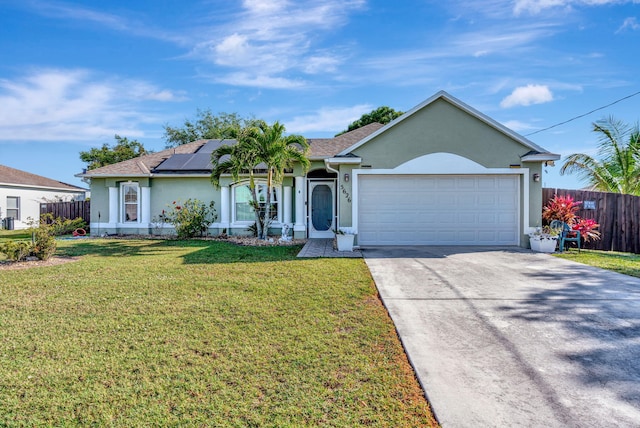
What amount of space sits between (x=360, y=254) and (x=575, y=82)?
46.7 ft

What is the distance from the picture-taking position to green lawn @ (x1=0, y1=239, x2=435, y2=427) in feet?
9.21

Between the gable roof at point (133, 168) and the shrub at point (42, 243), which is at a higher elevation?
the gable roof at point (133, 168)

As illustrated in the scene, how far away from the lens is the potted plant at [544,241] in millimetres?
10594

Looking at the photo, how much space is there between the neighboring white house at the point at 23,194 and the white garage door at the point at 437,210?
21.1m

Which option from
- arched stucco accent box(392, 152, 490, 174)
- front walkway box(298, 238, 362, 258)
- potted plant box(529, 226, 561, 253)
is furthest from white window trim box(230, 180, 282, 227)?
potted plant box(529, 226, 561, 253)

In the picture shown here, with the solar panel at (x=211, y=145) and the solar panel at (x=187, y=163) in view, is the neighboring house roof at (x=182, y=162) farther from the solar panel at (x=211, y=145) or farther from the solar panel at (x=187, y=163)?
the solar panel at (x=211, y=145)

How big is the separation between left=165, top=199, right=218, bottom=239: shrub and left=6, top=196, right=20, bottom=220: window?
14129 millimetres

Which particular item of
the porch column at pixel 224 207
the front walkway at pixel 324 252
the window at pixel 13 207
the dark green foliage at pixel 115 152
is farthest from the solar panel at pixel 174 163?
the dark green foliage at pixel 115 152

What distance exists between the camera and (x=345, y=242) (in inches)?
417

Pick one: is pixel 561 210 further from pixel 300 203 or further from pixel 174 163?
pixel 174 163

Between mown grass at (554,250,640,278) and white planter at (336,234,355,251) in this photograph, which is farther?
white planter at (336,234,355,251)

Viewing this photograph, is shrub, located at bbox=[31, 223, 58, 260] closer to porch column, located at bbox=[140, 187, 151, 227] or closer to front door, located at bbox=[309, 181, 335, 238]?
porch column, located at bbox=[140, 187, 151, 227]

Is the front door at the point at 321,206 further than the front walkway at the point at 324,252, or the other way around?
the front door at the point at 321,206

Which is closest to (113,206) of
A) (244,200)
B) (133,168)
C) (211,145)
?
(133,168)
